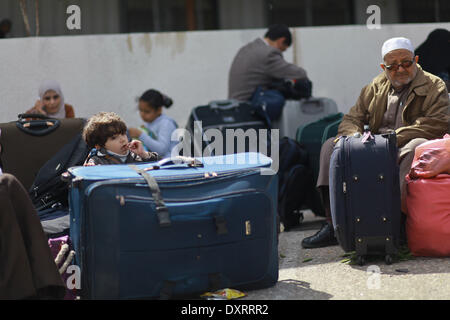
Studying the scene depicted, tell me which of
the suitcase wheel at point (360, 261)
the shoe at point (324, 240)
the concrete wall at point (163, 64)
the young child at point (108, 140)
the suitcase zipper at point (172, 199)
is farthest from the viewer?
the concrete wall at point (163, 64)

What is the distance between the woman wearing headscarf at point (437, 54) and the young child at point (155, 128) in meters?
1.95

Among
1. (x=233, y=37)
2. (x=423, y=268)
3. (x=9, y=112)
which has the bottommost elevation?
(x=423, y=268)

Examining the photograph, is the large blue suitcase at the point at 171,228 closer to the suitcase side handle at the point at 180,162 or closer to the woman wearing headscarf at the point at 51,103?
the suitcase side handle at the point at 180,162

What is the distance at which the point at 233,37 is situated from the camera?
23.3ft

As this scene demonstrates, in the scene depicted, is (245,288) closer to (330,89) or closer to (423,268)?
(423,268)

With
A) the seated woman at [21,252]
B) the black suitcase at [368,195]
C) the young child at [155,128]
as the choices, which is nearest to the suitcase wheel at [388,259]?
the black suitcase at [368,195]

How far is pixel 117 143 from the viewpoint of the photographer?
381 cm

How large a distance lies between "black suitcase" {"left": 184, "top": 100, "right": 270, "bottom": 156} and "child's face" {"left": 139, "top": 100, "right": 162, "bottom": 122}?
270 mm

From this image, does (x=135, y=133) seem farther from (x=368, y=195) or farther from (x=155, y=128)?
(x=368, y=195)

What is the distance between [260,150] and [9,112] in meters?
2.15

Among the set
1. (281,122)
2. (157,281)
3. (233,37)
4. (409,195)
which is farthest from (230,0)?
(157,281)

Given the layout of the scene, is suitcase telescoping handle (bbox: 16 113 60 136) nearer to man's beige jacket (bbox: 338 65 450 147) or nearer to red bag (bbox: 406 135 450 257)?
man's beige jacket (bbox: 338 65 450 147)

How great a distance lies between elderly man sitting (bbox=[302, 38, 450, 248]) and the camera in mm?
4270

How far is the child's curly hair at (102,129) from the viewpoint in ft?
12.5
